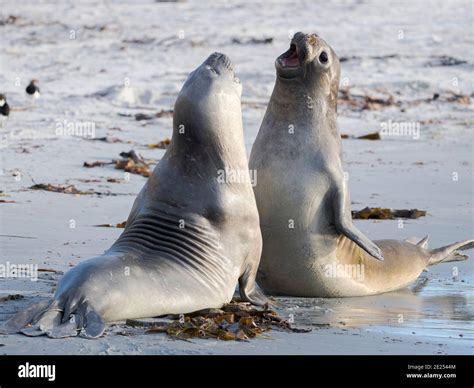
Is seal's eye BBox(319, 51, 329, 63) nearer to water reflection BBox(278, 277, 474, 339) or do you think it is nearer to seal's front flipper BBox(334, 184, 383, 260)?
seal's front flipper BBox(334, 184, 383, 260)

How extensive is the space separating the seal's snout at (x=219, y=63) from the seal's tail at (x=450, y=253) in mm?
2441

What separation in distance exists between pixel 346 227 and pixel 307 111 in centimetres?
86

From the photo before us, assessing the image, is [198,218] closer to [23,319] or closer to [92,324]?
[92,324]

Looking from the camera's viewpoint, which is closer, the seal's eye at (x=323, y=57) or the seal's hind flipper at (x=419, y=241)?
the seal's eye at (x=323, y=57)

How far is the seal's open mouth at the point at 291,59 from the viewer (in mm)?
8172

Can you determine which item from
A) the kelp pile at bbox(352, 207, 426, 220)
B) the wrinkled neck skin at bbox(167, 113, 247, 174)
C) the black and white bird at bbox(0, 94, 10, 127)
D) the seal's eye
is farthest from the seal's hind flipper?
the black and white bird at bbox(0, 94, 10, 127)

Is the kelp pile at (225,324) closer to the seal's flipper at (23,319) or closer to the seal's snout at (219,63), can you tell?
the seal's flipper at (23,319)

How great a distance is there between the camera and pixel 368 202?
38.1 feet

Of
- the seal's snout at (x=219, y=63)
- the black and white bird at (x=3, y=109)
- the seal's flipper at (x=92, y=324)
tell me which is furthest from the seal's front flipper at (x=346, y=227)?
the black and white bird at (x=3, y=109)

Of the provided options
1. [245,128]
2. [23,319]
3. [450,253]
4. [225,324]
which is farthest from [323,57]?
[245,128]
